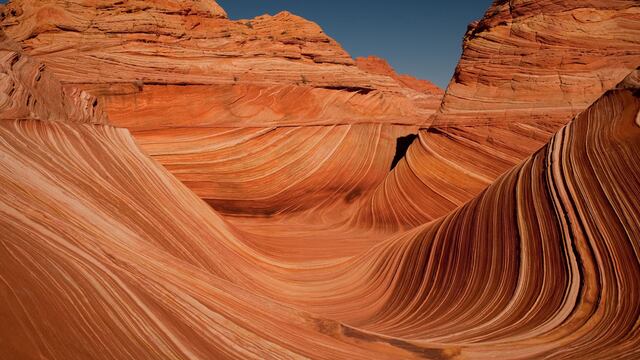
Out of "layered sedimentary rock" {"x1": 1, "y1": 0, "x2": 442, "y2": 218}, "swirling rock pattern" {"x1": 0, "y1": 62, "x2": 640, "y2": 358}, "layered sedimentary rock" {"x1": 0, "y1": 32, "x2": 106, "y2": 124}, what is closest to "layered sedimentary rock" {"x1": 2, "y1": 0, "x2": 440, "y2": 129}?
"layered sedimentary rock" {"x1": 1, "y1": 0, "x2": 442, "y2": 218}

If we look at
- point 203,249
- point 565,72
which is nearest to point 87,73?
point 203,249

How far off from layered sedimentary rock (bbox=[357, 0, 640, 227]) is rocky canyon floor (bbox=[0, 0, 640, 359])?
4 cm

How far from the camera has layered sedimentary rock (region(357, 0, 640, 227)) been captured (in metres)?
8.09

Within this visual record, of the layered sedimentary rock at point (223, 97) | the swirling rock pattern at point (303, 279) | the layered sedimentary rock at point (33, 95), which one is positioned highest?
the layered sedimentary rock at point (223, 97)

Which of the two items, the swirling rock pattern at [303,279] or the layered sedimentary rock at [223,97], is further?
the layered sedimentary rock at [223,97]

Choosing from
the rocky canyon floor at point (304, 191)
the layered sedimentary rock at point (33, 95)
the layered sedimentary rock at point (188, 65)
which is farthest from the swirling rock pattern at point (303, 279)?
the layered sedimentary rock at point (188, 65)

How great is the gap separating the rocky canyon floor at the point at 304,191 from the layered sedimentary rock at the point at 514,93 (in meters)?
0.04


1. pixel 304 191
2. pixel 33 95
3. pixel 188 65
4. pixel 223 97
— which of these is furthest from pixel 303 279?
pixel 188 65

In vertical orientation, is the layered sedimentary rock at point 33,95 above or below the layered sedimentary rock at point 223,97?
below

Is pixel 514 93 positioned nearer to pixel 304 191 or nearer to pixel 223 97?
pixel 304 191

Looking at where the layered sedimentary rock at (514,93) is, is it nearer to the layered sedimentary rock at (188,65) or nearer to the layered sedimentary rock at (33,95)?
the layered sedimentary rock at (188,65)

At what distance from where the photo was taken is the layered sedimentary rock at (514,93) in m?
8.09

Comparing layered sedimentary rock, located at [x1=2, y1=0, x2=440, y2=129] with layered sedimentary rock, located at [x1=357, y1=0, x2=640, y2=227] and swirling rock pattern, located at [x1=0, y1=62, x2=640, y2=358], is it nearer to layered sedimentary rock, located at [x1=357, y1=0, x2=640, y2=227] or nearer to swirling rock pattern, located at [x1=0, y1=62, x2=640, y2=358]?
layered sedimentary rock, located at [x1=357, y1=0, x2=640, y2=227]

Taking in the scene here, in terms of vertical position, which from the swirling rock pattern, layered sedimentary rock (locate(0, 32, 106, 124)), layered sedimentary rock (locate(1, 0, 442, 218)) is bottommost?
the swirling rock pattern
